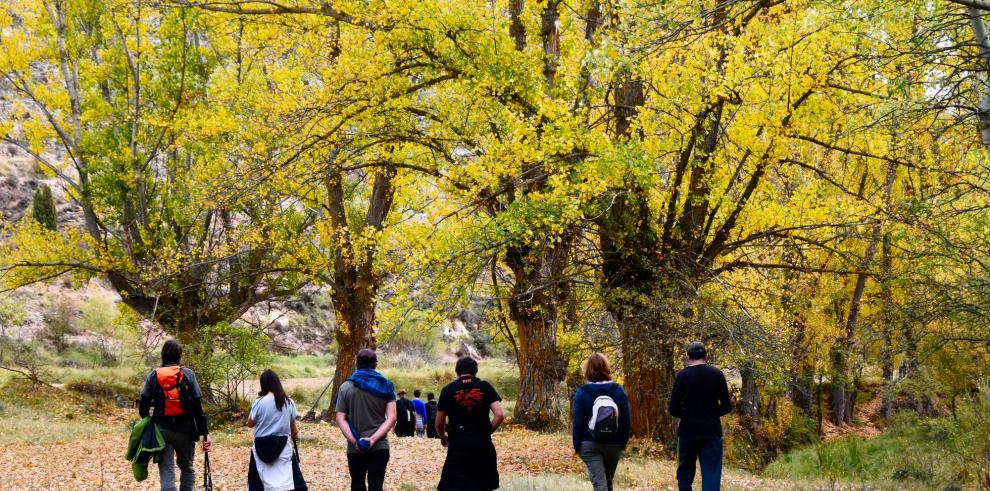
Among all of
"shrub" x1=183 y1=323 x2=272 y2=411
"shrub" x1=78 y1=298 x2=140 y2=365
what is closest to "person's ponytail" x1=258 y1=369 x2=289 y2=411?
"shrub" x1=183 y1=323 x2=272 y2=411

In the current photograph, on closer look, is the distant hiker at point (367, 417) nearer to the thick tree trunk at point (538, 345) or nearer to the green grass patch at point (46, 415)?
the thick tree trunk at point (538, 345)

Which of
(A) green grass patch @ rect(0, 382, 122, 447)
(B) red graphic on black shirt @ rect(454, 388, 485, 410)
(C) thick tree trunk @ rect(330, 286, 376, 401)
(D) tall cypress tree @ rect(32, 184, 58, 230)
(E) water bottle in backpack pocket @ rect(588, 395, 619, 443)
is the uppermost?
(D) tall cypress tree @ rect(32, 184, 58, 230)

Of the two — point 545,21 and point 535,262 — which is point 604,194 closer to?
point 535,262

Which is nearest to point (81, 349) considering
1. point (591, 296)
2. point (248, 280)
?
point (248, 280)

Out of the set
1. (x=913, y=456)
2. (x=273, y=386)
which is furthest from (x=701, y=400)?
(x=913, y=456)

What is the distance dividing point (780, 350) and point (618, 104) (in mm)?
5155

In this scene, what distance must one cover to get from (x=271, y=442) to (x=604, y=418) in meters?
3.08

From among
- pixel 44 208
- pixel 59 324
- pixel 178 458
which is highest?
pixel 44 208

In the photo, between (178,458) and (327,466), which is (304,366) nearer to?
(327,466)

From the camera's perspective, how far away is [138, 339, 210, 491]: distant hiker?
7617 mm

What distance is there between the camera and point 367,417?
6.98m

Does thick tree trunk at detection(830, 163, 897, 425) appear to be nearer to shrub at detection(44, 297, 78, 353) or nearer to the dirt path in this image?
the dirt path

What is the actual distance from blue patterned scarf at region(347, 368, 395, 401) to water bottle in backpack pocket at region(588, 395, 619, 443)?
185cm

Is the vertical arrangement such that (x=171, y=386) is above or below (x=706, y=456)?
above
